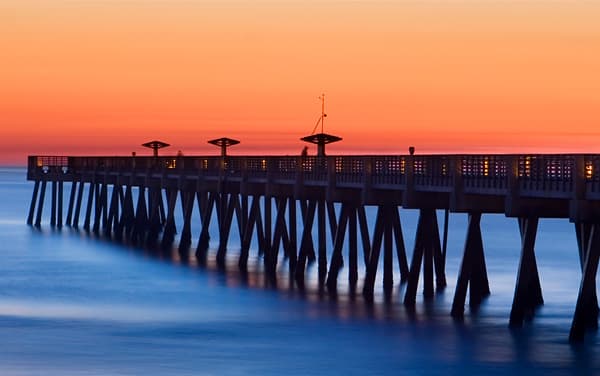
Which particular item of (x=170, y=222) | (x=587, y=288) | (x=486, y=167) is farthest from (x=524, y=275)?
(x=170, y=222)

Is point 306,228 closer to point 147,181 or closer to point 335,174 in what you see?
point 335,174

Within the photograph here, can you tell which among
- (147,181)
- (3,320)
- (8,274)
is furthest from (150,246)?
(3,320)

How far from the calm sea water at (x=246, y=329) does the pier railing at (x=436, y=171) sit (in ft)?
9.74

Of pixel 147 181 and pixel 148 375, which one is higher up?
pixel 147 181

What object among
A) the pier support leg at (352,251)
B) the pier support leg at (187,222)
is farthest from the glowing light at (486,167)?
the pier support leg at (187,222)

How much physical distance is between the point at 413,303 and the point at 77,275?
1617 cm

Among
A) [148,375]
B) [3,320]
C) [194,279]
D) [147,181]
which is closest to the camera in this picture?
[148,375]

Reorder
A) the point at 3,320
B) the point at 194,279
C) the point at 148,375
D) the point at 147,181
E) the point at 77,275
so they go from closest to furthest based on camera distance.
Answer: the point at 148,375, the point at 3,320, the point at 194,279, the point at 77,275, the point at 147,181

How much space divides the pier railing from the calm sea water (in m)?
2.97

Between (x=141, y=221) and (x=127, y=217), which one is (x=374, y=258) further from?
(x=127, y=217)

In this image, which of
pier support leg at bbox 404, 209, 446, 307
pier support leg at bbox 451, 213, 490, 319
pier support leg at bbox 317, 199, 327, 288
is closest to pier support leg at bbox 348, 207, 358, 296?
pier support leg at bbox 317, 199, 327, 288

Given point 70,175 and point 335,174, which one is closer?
point 335,174

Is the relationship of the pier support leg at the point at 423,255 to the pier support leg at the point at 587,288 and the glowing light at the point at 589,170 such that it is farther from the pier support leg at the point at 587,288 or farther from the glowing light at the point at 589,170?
the glowing light at the point at 589,170

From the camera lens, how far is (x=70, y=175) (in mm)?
80375
